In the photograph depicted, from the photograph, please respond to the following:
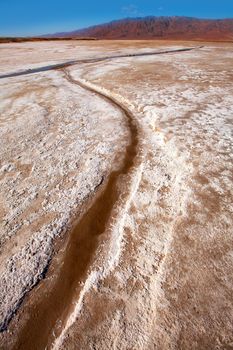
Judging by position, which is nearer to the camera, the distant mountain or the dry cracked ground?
the dry cracked ground

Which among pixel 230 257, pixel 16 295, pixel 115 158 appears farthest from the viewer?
pixel 115 158

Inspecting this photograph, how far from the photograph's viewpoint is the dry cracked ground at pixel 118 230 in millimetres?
2506

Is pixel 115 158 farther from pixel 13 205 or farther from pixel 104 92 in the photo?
pixel 104 92

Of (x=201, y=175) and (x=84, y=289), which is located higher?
(x=201, y=175)

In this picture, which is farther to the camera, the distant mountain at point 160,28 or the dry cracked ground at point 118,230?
the distant mountain at point 160,28

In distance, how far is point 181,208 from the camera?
3.81 meters

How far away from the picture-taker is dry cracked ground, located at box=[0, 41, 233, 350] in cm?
251

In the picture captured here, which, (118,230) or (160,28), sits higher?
(160,28)

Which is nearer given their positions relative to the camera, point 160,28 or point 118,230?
point 118,230

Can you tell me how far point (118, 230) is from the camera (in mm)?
3541

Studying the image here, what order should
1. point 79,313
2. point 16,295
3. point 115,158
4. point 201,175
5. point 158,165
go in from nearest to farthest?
1. point 79,313
2. point 16,295
3. point 201,175
4. point 158,165
5. point 115,158

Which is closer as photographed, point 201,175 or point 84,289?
point 84,289

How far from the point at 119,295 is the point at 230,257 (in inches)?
57.1

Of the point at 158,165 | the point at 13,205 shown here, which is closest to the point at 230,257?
the point at 158,165
